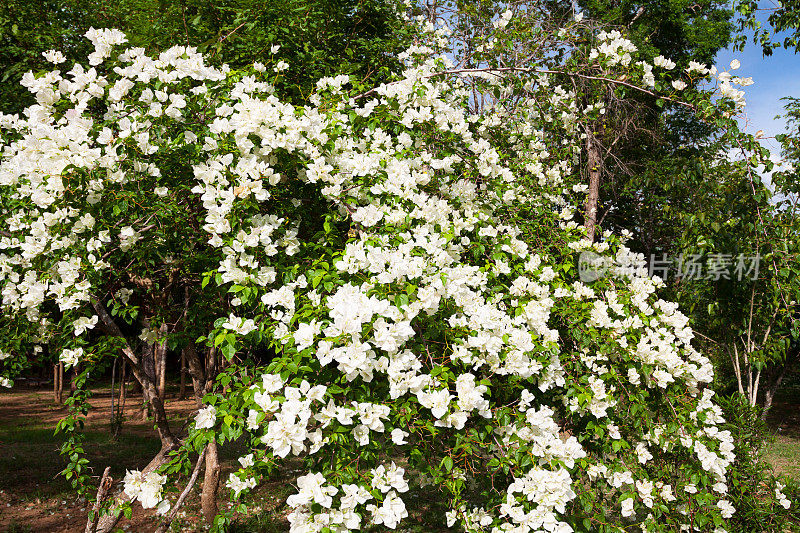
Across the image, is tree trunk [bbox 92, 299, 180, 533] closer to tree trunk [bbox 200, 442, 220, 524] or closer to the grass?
the grass

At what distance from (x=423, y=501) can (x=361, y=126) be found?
4.42 m

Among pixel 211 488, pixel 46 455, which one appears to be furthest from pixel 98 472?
pixel 211 488

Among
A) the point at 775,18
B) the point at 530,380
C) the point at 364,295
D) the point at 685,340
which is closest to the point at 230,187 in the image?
the point at 364,295

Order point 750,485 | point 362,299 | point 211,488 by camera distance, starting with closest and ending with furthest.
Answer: point 362,299
point 750,485
point 211,488

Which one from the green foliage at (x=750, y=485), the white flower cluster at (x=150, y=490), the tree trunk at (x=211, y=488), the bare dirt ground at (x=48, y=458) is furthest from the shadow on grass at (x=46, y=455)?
the green foliage at (x=750, y=485)

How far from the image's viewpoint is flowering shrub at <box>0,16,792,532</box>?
1.62 metres

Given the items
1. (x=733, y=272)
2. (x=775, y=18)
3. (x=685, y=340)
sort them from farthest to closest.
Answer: (x=775, y=18)
(x=733, y=272)
(x=685, y=340)

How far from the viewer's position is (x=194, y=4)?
3.42m

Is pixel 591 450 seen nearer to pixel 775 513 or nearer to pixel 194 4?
pixel 775 513

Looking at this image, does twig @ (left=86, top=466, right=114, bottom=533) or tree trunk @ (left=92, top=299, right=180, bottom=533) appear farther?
tree trunk @ (left=92, top=299, right=180, bottom=533)

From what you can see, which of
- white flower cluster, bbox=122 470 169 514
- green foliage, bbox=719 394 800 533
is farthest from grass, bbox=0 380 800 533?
green foliage, bbox=719 394 800 533

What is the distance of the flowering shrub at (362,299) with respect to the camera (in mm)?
1625

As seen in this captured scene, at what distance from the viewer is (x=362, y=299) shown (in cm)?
160

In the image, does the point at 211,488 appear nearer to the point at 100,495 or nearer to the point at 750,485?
the point at 100,495
